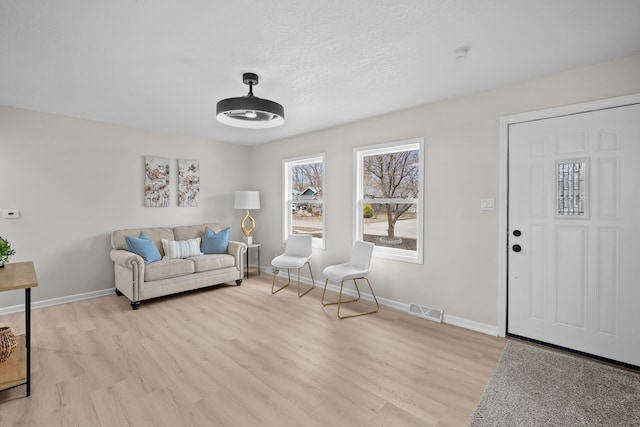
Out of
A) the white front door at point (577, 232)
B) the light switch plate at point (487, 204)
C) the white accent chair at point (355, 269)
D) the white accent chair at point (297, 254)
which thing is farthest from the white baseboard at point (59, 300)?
the white front door at point (577, 232)

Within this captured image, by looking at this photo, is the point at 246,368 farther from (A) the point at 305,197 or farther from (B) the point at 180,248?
(A) the point at 305,197

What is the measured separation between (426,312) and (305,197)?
257 cm

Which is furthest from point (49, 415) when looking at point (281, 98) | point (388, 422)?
point (281, 98)

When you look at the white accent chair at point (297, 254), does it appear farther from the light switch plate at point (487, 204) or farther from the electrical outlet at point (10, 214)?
the electrical outlet at point (10, 214)

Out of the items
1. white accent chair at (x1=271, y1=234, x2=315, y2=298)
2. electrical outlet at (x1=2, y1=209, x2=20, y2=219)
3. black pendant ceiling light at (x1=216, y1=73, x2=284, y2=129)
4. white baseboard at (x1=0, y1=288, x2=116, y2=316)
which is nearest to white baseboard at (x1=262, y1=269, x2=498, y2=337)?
white accent chair at (x1=271, y1=234, x2=315, y2=298)

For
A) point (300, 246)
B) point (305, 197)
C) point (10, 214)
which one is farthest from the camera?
point (305, 197)

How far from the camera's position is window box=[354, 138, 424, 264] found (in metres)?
3.69

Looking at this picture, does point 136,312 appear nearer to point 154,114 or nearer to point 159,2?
point 154,114

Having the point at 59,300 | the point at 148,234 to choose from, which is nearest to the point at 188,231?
the point at 148,234

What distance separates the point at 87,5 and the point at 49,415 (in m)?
2.46

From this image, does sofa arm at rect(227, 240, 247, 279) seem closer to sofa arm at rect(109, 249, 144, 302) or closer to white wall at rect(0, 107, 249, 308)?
white wall at rect(0, 107, 249, 308)

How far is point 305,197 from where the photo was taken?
5023 millimetres

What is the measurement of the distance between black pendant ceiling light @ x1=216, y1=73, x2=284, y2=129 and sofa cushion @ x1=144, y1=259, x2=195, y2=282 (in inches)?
89.0

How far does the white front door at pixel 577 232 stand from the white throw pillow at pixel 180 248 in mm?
4057
